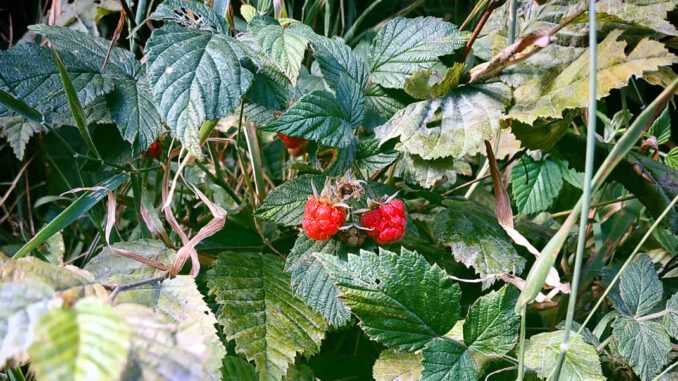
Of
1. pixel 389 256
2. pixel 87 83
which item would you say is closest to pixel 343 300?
pixel 389 256

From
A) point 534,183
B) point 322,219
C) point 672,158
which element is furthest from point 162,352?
point 672,158

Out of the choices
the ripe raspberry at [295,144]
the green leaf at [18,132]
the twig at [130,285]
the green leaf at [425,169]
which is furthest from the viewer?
the green leaf at [18,132]

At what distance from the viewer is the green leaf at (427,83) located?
77 cm

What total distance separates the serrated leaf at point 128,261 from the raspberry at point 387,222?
0.89 feet

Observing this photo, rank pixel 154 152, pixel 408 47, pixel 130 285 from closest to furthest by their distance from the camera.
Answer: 1. pixel 130 285
2. pixel 408 47
3. pixel 154 152

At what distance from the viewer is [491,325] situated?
68cm

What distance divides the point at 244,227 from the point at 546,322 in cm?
50

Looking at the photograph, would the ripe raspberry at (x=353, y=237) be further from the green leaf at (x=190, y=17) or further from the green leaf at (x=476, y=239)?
the green leaf at (x=190, y=17)

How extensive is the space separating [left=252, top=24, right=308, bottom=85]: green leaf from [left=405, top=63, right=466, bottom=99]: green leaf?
145mm

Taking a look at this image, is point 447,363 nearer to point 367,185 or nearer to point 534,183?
point 367,185

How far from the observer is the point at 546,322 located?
973mm

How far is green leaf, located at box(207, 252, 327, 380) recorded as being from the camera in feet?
2.32

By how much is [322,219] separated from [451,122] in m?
0.21

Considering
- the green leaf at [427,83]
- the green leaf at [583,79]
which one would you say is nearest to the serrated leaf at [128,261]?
the green leaf at [427,83]
